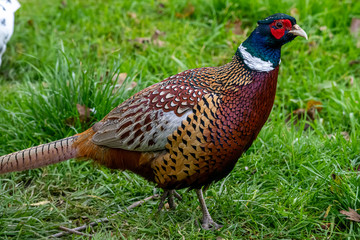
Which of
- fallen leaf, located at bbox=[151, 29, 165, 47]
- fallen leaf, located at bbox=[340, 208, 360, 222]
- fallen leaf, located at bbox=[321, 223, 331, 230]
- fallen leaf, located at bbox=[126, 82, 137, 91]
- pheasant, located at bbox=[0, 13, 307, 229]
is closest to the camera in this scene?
pheasant, located at bbox=[0, 13, 307, 229]

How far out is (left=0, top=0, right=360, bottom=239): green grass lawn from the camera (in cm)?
293

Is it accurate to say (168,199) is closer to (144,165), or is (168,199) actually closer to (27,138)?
(144,165)

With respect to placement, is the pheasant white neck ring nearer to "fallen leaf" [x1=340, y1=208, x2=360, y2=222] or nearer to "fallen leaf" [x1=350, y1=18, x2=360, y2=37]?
"fallen leaf" [x1=340, y1=208, x2=360, y2=222]

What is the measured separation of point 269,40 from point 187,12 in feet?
8.81

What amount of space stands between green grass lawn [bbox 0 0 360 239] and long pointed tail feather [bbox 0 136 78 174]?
34cm

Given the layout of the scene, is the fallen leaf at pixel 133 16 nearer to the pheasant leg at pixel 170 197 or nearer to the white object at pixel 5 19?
the white object at pixel 5 19

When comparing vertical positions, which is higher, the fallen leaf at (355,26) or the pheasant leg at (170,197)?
the fallen leaf at (355,26)

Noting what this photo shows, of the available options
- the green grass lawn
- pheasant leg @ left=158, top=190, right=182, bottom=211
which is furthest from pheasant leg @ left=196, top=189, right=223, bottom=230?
pheasant leg @ left=158, top=190, right=182, bottom=211

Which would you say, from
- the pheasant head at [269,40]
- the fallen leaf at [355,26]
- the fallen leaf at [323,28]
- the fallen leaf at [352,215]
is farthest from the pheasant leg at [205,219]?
the fallen leaf at [355,26]

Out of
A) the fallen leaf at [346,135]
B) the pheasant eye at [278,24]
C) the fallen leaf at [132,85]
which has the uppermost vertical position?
the pheasant eye at [278,24]

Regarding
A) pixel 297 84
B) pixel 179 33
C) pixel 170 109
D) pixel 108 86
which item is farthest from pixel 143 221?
pixel 179 33

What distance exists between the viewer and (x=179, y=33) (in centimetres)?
481

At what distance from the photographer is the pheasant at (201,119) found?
2.57 m

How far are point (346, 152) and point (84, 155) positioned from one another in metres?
1.83
